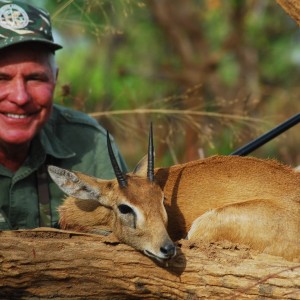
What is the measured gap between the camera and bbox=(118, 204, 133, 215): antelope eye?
5.29 metres

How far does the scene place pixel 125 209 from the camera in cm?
533

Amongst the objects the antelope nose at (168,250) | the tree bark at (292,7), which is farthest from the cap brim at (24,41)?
the antelope nose at (168,250)

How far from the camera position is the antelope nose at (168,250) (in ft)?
15.7

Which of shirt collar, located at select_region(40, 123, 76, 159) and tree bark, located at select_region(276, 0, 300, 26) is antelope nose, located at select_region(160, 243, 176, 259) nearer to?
tree bark, located at select_region(276, 0, 300, 26)

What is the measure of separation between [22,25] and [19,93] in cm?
60

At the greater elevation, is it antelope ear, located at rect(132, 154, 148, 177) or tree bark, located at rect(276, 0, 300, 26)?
tree bark, located at rect(276, 0, 300, 26)

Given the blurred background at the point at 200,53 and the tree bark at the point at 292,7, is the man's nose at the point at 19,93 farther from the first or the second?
the blurred background at the point at 200,53

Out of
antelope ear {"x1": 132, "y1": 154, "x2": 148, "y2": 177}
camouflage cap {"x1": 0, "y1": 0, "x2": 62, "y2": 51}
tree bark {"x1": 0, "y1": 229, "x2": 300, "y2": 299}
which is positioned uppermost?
camouflage cap {"x1": 0, "y1": 0, "x2": 62, "y2": 51}

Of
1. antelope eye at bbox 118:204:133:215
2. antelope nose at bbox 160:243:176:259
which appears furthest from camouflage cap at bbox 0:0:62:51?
antelope nose at bbox 160:243:176:259

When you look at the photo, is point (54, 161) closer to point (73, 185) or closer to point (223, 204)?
point (73, 185)

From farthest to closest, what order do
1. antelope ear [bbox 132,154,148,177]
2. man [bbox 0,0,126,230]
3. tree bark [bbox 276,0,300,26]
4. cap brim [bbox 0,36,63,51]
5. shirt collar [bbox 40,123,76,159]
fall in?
shirt collar [bbox 40,123,76,159]
man [bbox 0,0,126,230]
cap brim [bbox 0,36,63,51]
antelope ear [bbox 132,154,148,177]
tree bark [bbox 276,0,300,26]

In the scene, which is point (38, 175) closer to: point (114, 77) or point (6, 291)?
point (6, 291)

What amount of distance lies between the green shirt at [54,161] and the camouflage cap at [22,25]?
35.6 inches

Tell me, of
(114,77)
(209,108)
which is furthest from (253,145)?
(114,77)
